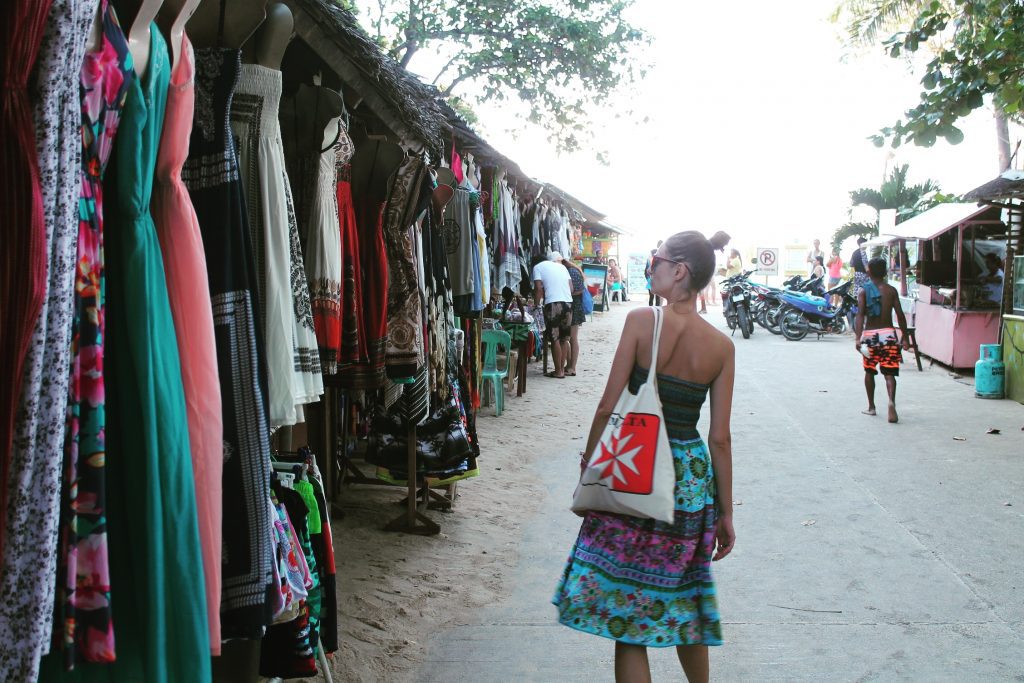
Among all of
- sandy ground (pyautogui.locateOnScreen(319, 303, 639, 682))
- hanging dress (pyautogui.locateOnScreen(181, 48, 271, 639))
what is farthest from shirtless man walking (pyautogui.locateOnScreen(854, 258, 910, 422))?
hanging dress (pyautogui.locateOnScreen(181, 48, 271, 639))

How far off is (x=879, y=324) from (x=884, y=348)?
0.28 meters

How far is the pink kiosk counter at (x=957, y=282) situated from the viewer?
13.1 metres

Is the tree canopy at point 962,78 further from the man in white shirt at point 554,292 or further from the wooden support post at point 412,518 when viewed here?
the man in white shirt at point 554,292

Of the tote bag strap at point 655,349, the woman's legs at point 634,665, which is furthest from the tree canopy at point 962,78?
the woman's legs at point 634,665

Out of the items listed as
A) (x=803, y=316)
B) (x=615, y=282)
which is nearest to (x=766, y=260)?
(x=615, y=282)

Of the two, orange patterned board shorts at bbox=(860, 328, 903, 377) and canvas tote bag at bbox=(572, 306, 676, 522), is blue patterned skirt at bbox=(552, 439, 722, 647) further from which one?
orange patterned board shorts at bbox=(860, 328, 903, 377)

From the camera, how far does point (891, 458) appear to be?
25.6 ft

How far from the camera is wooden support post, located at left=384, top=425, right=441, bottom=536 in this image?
18.1 ft

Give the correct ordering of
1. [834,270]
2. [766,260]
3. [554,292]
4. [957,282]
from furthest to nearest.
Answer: [766,260]
[834,270]
[957,282]
[554,292]

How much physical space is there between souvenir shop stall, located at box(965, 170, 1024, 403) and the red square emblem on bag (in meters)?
9.30

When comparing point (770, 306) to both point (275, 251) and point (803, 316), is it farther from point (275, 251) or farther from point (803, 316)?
point (275, 251)

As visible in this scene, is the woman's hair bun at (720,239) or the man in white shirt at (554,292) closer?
the woman's hair bun at (720,239)

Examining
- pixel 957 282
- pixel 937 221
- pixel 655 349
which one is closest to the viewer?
pixel 655 349

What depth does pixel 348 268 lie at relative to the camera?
3592 millimetres
